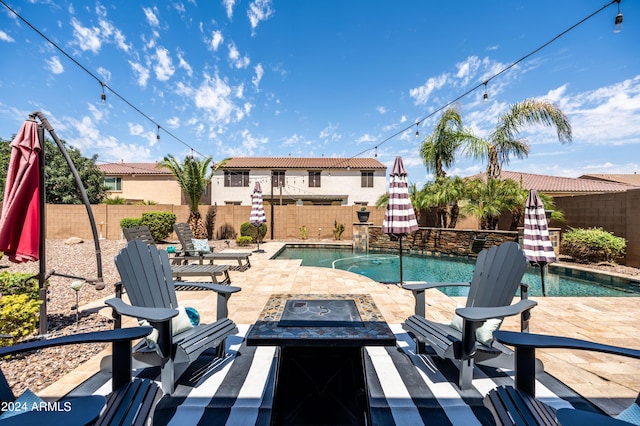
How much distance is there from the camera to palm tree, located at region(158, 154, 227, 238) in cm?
1376

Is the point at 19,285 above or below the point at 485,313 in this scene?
below

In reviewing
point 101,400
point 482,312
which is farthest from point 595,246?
point 101,400

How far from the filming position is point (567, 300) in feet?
16.2

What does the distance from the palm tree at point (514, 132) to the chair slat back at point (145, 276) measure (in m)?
13.0

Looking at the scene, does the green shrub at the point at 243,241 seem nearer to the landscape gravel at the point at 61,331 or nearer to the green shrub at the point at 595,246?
the landscape gravel at the point at 61,331

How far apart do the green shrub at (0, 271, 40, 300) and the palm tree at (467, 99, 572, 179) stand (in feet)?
45.9

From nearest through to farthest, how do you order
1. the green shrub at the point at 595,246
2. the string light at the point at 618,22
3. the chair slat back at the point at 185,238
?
the string light at the point at 618,22 < the chair slat back at the point at 185,238 < the green shrub at the point at 595,246

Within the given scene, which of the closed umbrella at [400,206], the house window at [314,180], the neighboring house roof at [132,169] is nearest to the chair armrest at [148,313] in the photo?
the closed umbrella at [400,206]

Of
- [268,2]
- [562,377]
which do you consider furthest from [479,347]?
[268,2]

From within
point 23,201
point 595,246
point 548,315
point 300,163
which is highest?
point 300,163

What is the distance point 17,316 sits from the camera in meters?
2.85

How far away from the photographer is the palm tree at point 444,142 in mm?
13094

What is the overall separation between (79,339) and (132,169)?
91.8 ft

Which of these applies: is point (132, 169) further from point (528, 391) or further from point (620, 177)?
point (620, 177)
